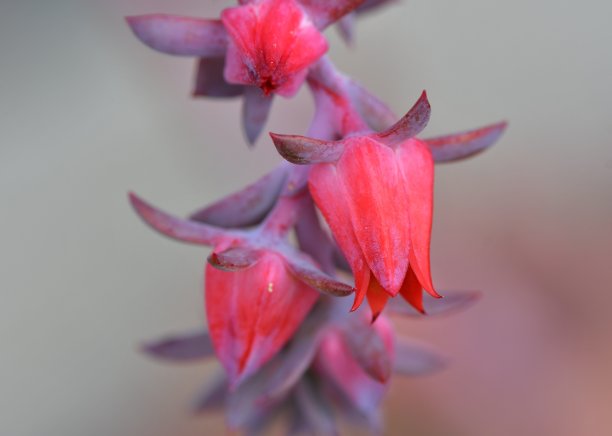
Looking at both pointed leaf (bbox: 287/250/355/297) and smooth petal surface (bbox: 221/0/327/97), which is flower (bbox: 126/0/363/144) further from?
pointed leaf (bbox: 287/250/355/297)

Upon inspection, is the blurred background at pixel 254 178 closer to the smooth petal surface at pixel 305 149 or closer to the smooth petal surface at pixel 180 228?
the smooth petal surface at pixel 180 228

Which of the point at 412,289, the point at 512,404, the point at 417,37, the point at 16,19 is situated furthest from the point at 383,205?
the point at 16,19

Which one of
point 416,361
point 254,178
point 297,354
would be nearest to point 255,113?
point 297,354

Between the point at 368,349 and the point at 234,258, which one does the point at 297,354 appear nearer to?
the point at 368,349

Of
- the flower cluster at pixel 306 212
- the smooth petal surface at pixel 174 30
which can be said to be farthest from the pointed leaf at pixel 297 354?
the smooth petal surface at pixel 174 30

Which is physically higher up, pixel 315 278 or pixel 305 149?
pixel 305 149

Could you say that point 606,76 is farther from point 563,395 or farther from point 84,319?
point 84,319
